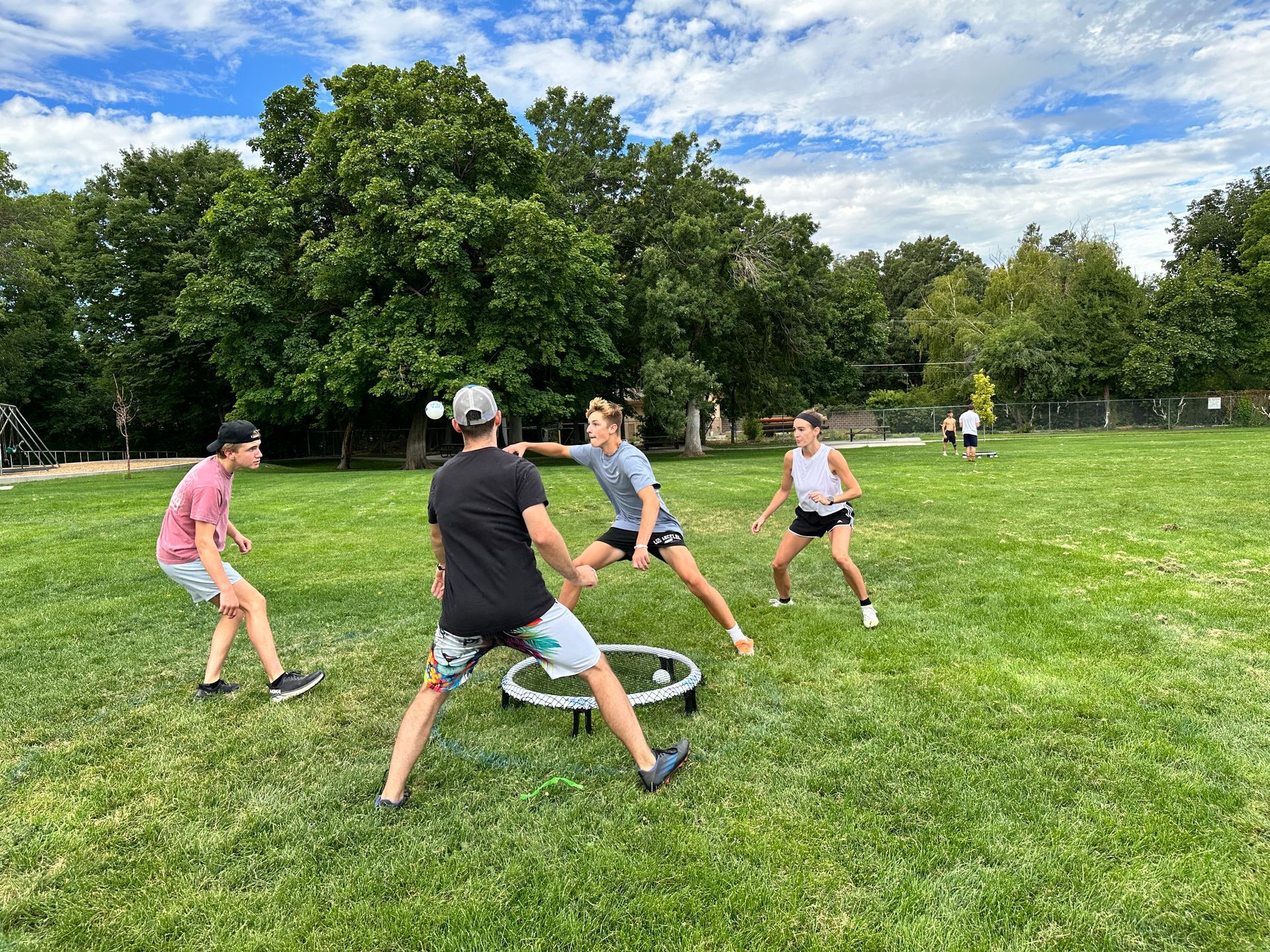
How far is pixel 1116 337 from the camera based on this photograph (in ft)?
153

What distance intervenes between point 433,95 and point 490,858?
3201 centimetres

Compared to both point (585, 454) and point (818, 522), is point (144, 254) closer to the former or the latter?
point (585, 454)

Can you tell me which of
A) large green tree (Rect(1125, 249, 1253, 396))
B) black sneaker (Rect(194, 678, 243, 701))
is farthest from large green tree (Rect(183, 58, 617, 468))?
large green tree (Rect(1125, 249, 1253, 396))

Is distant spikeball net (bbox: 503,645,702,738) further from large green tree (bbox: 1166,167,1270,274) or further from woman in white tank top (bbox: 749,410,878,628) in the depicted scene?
large green tree (bbox: 1166,167,1270,274)

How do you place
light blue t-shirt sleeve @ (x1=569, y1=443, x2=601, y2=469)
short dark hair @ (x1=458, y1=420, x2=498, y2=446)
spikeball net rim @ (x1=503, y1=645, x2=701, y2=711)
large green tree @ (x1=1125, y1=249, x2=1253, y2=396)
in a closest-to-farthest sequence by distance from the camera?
short dark hair @ (x1=458, y1=420, x2=498, y2=446) < spikeball net rim @ (x1=503, y1=645, x2=701, y2=711) < light blue t-shirt sleeve @ (x1=569, y1=443, x2=601, y2=469) < large green tree @ (x1=1125, y1=249, x2=1253, y2=396)

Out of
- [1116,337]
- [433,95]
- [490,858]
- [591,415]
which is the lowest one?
[490,858]

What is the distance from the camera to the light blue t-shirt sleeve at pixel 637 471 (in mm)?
5117

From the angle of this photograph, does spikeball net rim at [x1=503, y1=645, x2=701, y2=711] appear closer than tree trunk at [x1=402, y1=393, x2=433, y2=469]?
Yes

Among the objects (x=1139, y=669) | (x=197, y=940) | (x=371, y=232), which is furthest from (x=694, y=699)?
(x=371, y=232)

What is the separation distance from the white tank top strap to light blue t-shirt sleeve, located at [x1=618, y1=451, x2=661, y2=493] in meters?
1.80

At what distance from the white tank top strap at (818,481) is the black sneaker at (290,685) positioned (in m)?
4.34

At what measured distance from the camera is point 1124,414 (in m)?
44.2

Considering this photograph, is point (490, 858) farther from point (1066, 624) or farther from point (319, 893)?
point (1066, 624)

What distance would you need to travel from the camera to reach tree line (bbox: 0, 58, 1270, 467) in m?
26.4
